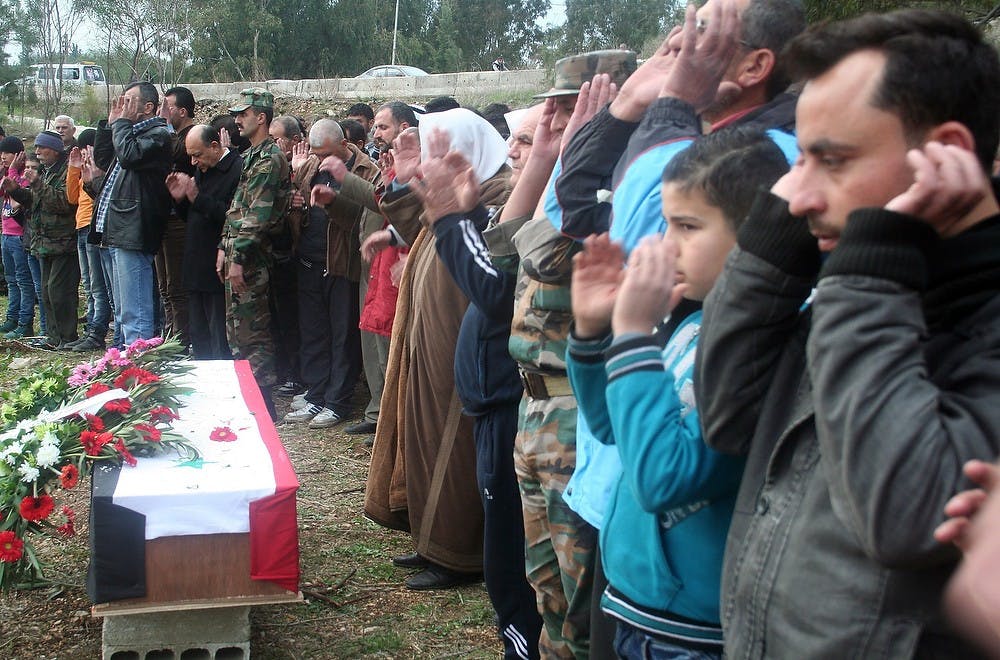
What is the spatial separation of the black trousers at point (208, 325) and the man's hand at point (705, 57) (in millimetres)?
5626

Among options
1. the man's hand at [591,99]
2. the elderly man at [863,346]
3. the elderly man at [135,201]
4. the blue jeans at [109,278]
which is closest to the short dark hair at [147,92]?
Result: the elderly man at [135,201]

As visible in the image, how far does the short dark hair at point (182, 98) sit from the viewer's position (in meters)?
7.54

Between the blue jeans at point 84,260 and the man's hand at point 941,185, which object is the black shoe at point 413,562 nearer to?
the man's hand at point 941,185

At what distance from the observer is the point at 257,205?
6.48 m

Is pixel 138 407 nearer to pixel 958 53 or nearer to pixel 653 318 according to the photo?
pixel 653 318

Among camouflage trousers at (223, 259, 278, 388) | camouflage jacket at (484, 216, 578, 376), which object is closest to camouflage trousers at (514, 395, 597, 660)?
camouflage jacket at (484, 216, 578, 376)

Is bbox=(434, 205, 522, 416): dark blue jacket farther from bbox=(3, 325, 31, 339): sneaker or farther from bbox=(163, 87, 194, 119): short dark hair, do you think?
bbox=(3, 325, 31, 339): sneaker

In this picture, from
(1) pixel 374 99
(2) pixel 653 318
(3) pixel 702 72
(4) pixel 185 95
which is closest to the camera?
(2) pixel 653 318

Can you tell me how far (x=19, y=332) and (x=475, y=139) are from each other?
7.36 meters

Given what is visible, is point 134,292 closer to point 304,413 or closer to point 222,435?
point 304,413

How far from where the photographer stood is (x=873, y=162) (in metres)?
1.25

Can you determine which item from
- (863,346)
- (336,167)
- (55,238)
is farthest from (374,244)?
(55,238)

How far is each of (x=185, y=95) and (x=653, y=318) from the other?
691 cm

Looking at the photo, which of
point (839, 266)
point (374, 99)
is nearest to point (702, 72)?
point (839, 266)
